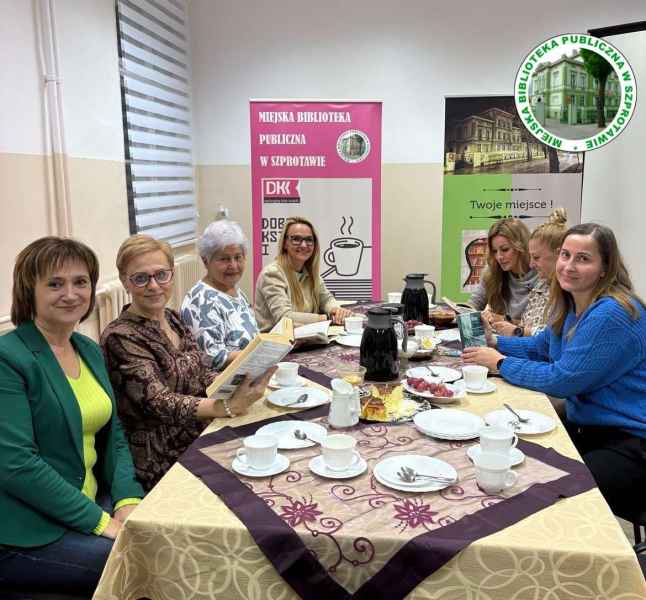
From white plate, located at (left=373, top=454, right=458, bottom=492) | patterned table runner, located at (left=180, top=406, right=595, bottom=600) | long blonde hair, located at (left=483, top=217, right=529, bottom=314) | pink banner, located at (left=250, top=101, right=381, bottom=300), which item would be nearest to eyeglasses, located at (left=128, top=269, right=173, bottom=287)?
patterned table runner, located at (left=180, top=406, right=595, bottom=600)

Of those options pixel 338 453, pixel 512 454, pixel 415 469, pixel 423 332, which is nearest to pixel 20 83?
pixel 423 332

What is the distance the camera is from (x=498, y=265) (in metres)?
3.05

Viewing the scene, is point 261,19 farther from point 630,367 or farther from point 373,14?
point 630,367

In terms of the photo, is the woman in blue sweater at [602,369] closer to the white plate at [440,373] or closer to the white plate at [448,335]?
the white plate at [440,373]

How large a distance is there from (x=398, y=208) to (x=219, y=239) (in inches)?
111

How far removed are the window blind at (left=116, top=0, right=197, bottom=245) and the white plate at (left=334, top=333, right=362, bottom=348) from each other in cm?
176

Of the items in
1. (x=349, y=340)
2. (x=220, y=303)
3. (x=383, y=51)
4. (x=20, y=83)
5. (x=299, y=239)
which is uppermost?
(x=383, y=51)

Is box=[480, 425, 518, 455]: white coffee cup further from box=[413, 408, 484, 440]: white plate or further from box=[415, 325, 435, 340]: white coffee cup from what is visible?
box=[415, 325, 435, 340]: white coffee cup

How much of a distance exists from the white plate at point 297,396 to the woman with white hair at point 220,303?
0.40m

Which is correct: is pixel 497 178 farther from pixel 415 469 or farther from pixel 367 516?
pixel 367 516

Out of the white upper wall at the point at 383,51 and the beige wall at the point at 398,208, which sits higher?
the white upper wall at the point at 383,51

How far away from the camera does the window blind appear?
362 cm

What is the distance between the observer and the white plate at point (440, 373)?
6.25 feet

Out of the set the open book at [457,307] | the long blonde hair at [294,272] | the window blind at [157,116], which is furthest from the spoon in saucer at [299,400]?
the window blind at [157,116]
